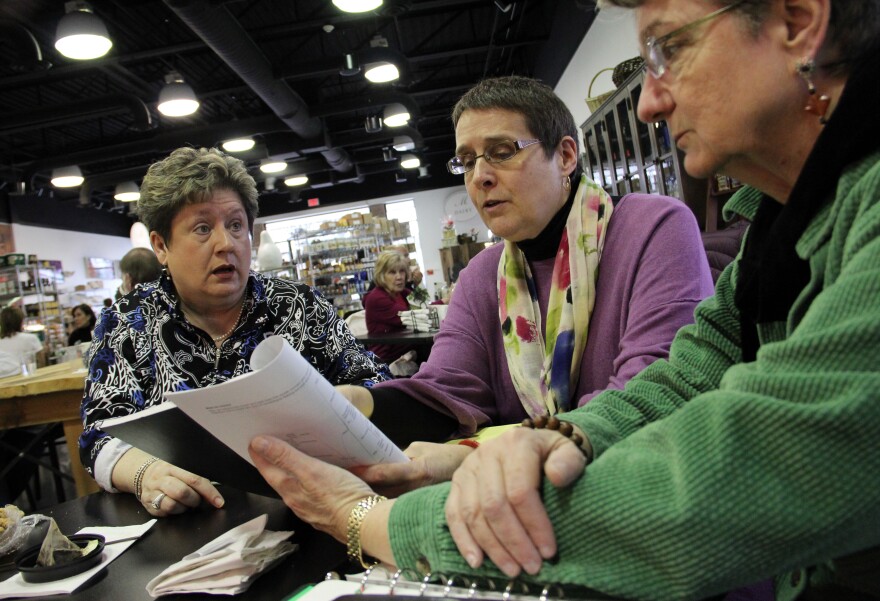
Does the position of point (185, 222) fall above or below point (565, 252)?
above

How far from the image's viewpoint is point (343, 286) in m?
12.6

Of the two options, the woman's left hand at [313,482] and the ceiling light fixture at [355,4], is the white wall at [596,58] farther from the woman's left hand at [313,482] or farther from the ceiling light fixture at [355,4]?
the woman's left hand at [313,482]

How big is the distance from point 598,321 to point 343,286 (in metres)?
11.3

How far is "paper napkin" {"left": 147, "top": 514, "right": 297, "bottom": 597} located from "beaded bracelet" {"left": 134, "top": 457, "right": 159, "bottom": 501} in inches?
21.0

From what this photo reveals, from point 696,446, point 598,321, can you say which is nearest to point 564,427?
point 696,446

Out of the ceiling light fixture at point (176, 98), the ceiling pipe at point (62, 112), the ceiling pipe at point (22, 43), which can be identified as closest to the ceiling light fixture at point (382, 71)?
Answer: the ceiling light fixture at point (176, 98)

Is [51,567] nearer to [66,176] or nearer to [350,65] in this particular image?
[350,65]

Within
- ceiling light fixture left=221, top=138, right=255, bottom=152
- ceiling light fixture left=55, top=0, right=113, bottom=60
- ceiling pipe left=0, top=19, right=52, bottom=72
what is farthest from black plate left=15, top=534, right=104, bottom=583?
ceiling light fixture left=221, top=138, right=255, bottom=152

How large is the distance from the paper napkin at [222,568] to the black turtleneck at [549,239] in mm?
1101

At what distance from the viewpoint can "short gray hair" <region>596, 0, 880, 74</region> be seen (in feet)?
2.52

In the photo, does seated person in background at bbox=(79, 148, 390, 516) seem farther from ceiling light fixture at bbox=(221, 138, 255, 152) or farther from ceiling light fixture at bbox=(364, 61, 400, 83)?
ceiling light fixture at bbox=(221, 138, 255, 152)

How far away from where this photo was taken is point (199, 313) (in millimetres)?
2031

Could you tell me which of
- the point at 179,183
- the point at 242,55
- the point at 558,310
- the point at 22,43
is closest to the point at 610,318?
the point at 558,310

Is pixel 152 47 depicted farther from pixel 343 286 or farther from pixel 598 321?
pixel 598 321
